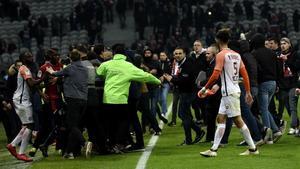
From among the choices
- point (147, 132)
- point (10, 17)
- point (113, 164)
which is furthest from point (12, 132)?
point (10, 17)

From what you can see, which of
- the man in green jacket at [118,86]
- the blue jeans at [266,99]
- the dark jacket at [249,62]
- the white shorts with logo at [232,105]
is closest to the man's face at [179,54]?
the man in green jacket at [118,86]

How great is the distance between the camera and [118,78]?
41.2 feet

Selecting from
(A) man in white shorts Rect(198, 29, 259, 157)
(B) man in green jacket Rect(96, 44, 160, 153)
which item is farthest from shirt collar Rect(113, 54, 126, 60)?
(A) man in white shorts Rect(198, 29, 259, 157)

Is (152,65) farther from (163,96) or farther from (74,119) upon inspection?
(74,119)

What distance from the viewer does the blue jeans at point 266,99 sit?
12.8 meters

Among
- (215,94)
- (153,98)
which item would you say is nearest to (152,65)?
(153,98)

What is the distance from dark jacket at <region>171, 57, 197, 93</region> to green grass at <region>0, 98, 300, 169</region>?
1.03m

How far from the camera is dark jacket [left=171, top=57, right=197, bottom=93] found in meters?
13.3

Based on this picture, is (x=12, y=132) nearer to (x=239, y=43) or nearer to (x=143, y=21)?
(x=239, y=43)

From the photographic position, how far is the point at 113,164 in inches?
442

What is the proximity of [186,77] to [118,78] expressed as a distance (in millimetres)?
1405

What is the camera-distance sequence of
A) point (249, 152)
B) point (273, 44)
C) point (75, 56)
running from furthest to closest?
point (273, 44) < point (75, 56) < point (249, 152)

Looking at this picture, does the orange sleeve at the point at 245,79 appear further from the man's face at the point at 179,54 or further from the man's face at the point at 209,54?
the man's face at the point at 179,54

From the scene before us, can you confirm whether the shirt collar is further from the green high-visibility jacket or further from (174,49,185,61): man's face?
(174,49,185,61): man's face
